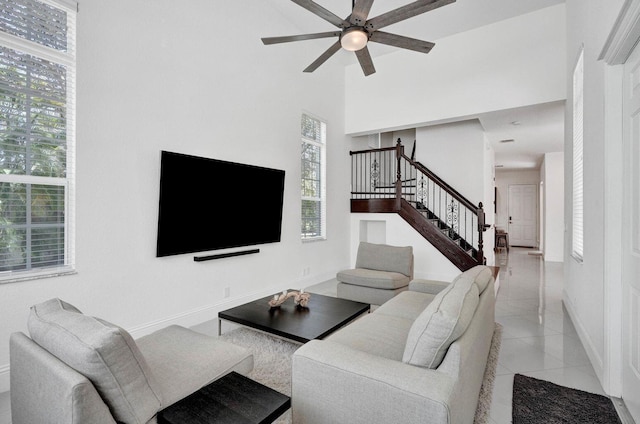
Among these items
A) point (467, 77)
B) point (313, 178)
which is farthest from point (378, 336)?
point (467, 77)

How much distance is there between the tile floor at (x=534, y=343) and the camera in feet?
7.55

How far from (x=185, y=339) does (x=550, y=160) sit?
9.72 m

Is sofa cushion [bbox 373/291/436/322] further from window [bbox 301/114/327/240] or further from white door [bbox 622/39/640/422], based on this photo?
window [bbox 301/114/327/240]

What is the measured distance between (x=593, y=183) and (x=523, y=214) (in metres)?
10.2

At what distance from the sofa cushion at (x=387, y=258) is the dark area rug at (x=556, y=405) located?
2.03m

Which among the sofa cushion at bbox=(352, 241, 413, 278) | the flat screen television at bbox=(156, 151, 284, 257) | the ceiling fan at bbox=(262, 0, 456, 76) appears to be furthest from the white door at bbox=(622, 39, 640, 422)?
the flat screen television at bbox=(156, 151, 284, 257)

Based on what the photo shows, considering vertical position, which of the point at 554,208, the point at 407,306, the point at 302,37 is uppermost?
the point at 302,37

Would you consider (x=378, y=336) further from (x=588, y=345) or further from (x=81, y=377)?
(x=588, y=345)

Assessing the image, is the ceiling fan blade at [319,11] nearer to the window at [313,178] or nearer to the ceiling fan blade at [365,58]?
the ceiling fan blade at [365,58]

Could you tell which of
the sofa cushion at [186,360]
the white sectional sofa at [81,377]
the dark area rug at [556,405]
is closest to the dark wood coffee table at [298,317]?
the sofa cushion at [186,360]

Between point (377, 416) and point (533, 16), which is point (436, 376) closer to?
point (377, 416)

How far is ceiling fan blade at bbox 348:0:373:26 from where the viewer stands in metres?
2.41

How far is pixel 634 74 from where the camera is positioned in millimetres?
2014

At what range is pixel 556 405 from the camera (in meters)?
2.09
